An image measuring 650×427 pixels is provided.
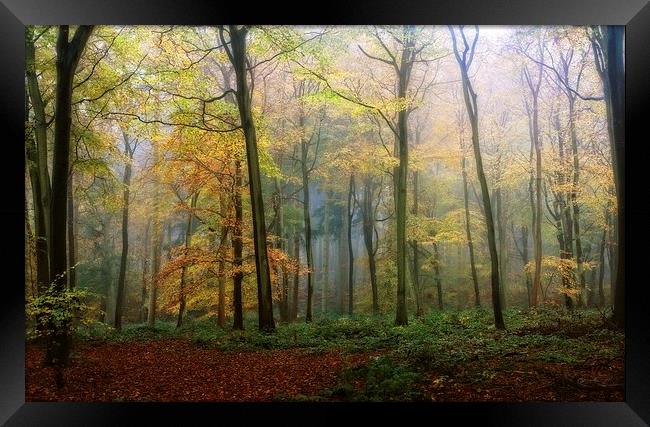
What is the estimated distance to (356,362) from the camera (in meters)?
4.73

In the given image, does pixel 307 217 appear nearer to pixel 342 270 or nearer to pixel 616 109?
pixel 342 270

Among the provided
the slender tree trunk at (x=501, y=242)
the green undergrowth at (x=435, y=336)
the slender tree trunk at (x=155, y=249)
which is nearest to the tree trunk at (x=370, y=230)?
the green undergrowth at (x=435, y=336)

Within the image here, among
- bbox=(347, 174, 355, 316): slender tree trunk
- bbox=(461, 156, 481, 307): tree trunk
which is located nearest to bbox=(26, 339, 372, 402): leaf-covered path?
bbox=(347, 174, 355, 316): slender tree trunk

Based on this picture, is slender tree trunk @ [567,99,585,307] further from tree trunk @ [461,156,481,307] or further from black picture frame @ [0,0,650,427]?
tree trunk @ [461,156,481,307]

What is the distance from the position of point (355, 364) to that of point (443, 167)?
265cm

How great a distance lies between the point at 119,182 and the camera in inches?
186

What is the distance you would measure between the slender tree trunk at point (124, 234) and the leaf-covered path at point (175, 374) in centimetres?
42

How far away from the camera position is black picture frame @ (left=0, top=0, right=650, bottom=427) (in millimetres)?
4035

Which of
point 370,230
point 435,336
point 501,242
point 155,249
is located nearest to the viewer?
point 155,249

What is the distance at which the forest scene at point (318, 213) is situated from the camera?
4.65 metres

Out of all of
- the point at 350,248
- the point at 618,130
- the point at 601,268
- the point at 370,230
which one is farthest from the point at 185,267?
the point at 618,130
